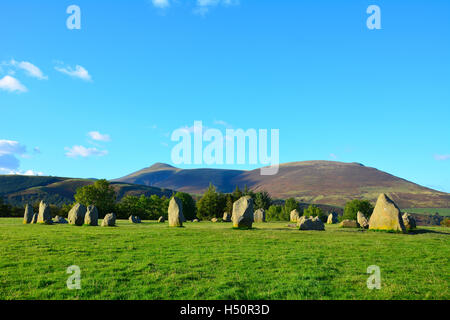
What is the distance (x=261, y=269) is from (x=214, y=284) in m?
2.05

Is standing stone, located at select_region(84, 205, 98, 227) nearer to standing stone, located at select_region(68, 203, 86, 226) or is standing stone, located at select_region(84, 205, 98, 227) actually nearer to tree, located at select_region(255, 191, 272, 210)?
standing stone, located at select_region(68, 203, 86, 226)

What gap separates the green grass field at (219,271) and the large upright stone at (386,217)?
816 cm

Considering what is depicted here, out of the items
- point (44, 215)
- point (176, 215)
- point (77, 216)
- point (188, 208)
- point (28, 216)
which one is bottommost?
point (188, 208)

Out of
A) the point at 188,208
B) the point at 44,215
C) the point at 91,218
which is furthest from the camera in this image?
the point at 188,208

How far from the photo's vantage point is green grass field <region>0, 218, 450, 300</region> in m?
6.93

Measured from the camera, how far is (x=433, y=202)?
147m

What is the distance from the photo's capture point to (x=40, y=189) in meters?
134

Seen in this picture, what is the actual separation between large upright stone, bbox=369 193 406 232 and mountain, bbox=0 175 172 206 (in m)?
124

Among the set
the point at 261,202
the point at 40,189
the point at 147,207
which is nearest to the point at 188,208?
the point at 147,207

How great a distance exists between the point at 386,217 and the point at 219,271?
17.4 meters

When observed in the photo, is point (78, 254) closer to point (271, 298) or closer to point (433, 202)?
point (271, 298)

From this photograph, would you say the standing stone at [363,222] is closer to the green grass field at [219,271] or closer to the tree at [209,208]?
the green grass field at [219,271]

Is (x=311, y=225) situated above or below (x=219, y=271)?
below

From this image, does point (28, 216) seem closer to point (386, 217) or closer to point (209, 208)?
point (386, 217)
